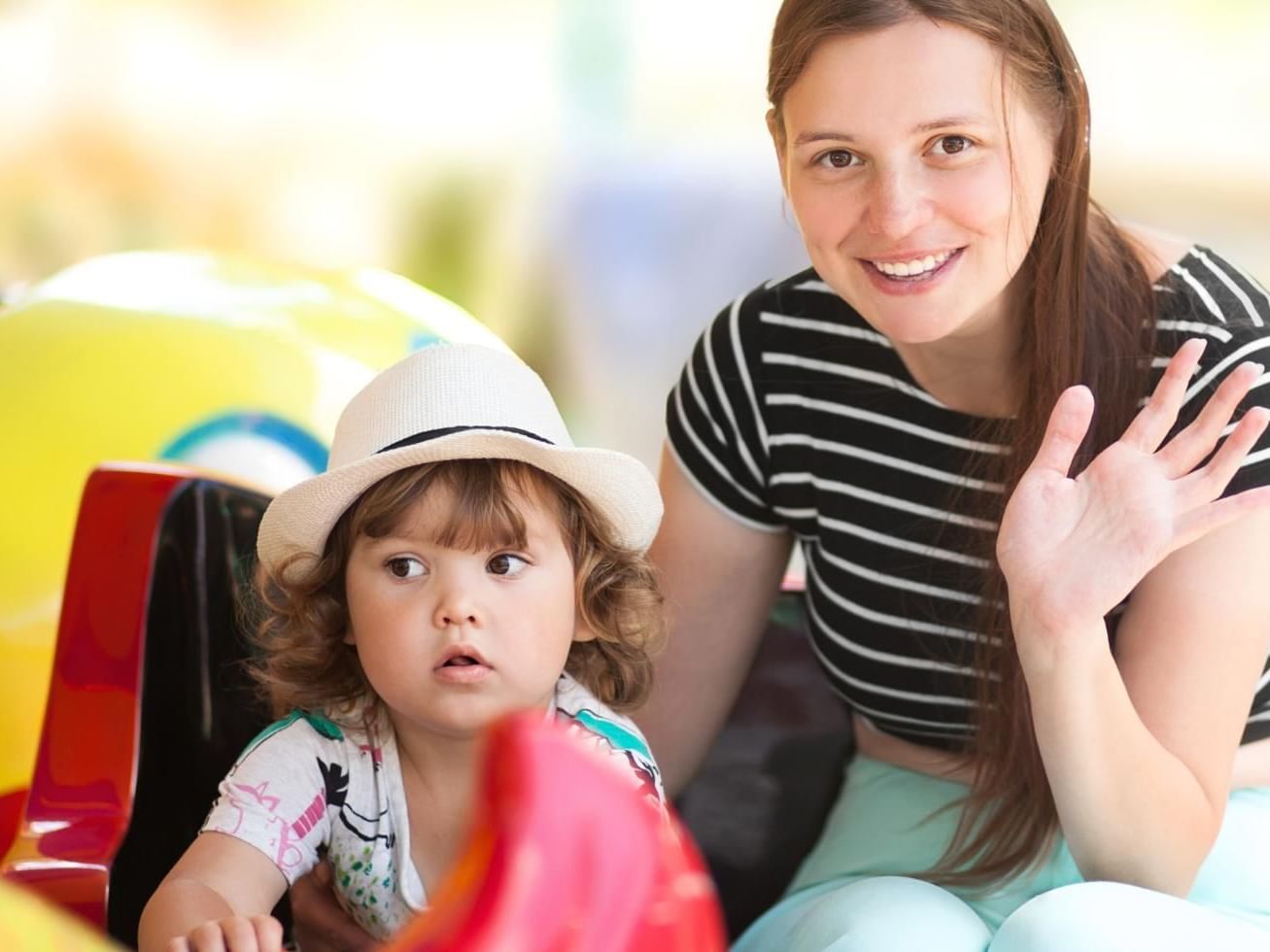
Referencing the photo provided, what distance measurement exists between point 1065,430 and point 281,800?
0.47m

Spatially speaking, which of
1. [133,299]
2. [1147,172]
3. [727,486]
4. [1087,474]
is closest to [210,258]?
Answer: [133,299]

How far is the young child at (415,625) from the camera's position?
2.89ft

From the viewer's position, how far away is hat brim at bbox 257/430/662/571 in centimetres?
90

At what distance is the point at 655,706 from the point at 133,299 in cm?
71

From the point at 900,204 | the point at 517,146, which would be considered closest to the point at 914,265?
the point at 900,204

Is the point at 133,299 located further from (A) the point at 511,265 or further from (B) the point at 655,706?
(A) the point at 511,265

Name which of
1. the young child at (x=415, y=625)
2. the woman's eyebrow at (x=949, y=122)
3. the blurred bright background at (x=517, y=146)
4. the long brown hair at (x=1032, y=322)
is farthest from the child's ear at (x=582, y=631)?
the blurred bright background at (x=517, y=146)

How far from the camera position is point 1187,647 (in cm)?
94

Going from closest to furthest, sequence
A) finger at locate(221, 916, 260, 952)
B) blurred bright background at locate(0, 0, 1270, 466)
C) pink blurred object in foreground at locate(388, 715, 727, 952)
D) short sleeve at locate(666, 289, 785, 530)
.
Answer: pink blurred object in foreground at locate(388, 715, 727, 952), finger at locate(221, 916, 260, 952), short sleeve at locate(666, 289, 785, 530), blurred bright background at locate(0, 0, 1270, 466)

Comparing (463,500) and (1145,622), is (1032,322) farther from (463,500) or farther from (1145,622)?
(463,500)

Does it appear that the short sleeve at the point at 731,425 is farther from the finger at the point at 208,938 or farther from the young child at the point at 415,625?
the finger at the point at 208,938

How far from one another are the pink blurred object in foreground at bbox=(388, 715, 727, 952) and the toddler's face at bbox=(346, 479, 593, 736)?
0.30 metres

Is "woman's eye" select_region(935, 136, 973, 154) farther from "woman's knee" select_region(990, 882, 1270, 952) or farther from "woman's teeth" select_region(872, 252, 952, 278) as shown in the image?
"woman's knee" select_region(990, 882, 1270, 952)

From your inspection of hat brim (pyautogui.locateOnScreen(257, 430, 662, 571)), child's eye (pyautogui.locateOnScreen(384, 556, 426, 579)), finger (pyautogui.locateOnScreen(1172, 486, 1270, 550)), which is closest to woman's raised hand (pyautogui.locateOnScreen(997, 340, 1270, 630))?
finger (pyautogui.locateOnScreen(1172, 486, 1270, 550))
